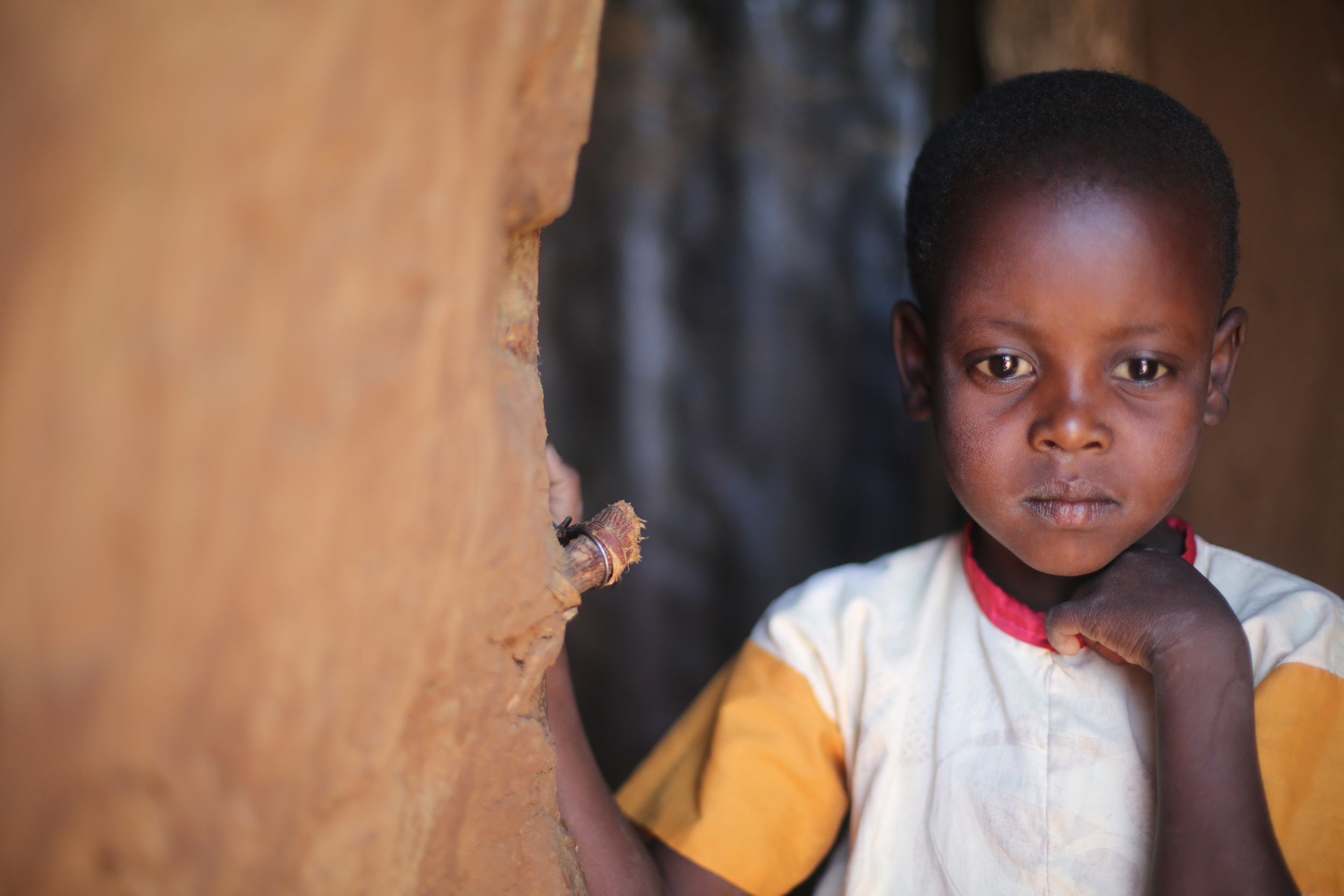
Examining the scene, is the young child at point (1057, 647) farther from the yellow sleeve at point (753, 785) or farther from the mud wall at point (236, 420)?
the mud wall at point (236, 420)

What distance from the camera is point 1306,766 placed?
0.95 metres

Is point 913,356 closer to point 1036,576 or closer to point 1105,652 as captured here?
point 1036,576

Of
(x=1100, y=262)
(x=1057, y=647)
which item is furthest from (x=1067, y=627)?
(x=1100, y=262)

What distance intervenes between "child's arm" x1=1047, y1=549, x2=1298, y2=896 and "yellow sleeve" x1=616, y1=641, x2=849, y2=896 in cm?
41

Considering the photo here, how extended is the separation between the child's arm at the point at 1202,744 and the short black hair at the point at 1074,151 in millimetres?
417

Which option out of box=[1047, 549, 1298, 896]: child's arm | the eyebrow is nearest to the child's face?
the eyebrow

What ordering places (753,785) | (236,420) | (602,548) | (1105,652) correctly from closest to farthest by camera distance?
(236,420) < (602,548) < (1105,652) < (753,785)

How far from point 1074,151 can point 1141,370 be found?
0.25 m

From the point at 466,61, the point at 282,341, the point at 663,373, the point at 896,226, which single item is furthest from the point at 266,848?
the point at 896,226

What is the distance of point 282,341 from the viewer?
1.53 feet

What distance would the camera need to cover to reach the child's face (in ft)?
3.24

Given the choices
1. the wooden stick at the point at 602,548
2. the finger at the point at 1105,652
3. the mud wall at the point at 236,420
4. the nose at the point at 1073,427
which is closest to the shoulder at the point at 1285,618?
the finger at the point at 1105,652

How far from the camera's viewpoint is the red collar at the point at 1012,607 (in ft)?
3.70

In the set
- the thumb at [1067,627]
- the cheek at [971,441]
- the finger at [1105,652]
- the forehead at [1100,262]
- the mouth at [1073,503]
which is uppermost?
the forehead at [1100,262]
